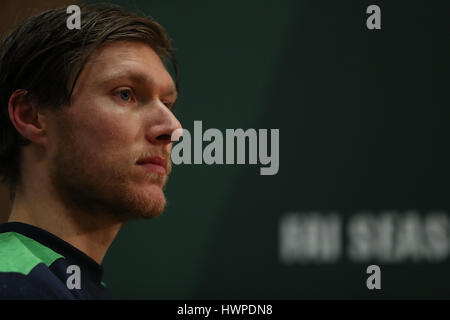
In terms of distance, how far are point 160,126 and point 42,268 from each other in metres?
0.33

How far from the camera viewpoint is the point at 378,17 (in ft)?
5.60

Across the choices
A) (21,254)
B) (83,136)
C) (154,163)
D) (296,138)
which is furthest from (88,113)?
(296,138)

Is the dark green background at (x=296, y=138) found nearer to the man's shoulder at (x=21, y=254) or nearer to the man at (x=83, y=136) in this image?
the man at (x=83, y=136)

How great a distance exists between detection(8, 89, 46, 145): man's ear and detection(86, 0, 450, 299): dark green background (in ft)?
2.00

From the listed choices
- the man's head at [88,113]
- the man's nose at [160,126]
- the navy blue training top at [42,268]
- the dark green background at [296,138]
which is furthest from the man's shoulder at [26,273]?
the dark green background at [296,138]

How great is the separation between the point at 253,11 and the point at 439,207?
2.90 feet

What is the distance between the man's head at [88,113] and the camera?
900 millimetres

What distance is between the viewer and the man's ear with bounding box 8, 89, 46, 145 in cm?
92

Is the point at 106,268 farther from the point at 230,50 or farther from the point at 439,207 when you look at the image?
the point at 439,207

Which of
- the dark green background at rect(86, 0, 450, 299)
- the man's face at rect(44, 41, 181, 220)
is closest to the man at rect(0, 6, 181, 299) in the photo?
the man's face at rect(44, 41, 181, 220)

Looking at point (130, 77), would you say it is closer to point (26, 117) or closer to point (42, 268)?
point (26, 117)

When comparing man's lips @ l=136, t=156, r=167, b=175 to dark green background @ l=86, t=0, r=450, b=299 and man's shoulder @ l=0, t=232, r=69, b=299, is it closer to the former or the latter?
man's shoulder @ l=0, t=232, r=69, b=299
